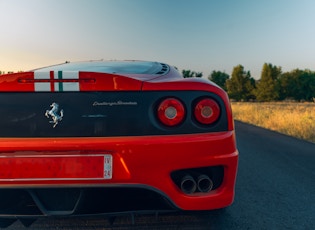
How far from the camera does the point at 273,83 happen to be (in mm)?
66000

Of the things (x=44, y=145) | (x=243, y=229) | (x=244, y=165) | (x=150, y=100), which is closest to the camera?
(x=44, y=145)

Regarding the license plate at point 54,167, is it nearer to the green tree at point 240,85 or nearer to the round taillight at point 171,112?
the round taillight at point 171,112

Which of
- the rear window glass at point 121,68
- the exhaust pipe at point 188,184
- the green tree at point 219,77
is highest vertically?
the rear window glass at point 121,68

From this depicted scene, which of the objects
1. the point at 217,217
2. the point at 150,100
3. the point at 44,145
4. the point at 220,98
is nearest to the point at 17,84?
the point at 44,145

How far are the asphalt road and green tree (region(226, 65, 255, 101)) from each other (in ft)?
224

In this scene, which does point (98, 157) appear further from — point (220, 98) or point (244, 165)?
point (244, 165)

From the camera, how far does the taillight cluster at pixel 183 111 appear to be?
1.93m

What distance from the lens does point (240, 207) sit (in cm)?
302

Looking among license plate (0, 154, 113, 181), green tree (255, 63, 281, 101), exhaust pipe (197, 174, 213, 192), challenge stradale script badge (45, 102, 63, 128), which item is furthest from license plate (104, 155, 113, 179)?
green tree (255, 63, 281, 101)

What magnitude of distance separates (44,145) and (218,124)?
1.03 metres

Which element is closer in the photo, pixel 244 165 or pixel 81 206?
pixel 81 206

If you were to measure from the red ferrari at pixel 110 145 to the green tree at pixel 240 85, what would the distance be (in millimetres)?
71331

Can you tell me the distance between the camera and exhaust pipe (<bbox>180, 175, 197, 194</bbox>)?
1895 mm

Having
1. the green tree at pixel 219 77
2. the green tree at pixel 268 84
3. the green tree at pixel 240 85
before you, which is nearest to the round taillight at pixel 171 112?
the green tree at pixel 268 84
